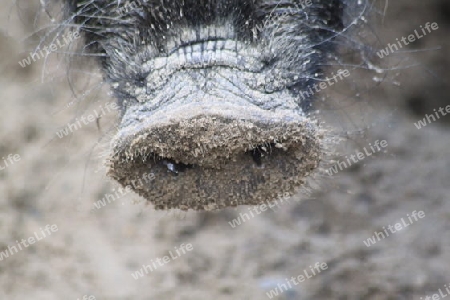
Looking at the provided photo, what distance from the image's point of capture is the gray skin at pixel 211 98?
1.44 metres

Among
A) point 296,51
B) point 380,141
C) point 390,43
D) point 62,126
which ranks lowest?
point 380,141

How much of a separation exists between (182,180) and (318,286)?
0.78m

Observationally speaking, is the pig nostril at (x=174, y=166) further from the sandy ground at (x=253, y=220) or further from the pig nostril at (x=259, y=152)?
the sandy ground at (x=253, y=220)

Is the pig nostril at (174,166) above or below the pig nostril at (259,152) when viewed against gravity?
above

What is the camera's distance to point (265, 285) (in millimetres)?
2166

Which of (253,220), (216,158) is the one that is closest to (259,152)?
(216,158)

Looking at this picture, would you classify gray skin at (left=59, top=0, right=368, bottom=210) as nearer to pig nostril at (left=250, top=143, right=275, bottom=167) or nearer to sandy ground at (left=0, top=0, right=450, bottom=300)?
pig nostril at (left=250, top=143, right=275, bottom=167)

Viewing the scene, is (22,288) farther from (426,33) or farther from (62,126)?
(426,33)

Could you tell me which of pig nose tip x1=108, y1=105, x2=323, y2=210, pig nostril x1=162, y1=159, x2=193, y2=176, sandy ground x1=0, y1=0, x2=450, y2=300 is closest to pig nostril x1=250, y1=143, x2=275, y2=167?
pig nose tip x1=108, y1=105, x2=323, y2=210

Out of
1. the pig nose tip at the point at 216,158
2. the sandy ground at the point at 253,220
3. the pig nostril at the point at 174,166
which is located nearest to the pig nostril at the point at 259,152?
the pig nose tip at the point at 216,158

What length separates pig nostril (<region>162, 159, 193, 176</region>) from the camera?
1.57 m

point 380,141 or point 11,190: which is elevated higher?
point 11,190

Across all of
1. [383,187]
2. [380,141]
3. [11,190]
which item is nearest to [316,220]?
[383,187]

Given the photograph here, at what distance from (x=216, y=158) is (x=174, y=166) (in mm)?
141
